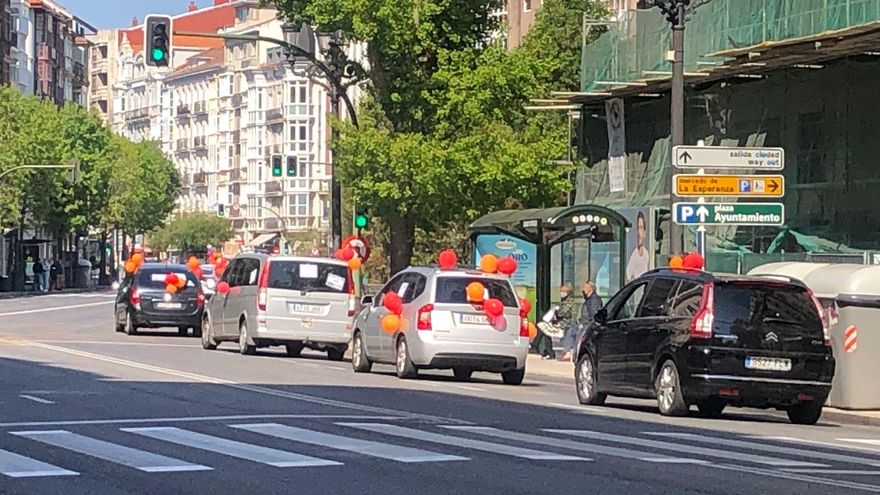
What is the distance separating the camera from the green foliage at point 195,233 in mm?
158750

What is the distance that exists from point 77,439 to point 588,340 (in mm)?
8987

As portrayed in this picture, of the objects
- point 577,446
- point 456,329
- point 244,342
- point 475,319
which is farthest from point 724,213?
point 577,446

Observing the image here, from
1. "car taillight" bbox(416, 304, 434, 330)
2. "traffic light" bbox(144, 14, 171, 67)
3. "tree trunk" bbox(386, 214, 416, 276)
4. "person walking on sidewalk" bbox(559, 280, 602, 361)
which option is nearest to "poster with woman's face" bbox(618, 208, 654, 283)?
"person walking on sidewalk" bbox(559, 280, 602, 361)

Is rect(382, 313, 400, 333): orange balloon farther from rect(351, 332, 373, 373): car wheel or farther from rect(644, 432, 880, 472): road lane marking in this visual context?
rect(644, 432, 880, 472): road lane marking

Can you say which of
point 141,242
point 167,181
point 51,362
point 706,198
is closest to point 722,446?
point 706,198

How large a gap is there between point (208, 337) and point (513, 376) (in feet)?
29.8

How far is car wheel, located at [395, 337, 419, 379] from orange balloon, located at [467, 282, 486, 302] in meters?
1.26

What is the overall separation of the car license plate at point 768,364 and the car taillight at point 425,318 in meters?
6.90

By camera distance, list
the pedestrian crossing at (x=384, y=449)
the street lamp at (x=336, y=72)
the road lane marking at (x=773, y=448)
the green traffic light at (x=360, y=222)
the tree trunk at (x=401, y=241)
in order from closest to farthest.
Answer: the pedestrian crossing at (x=384, y=449)
the road lane marking at (x=773, y=448)
the street lamp at (x=336, y=72)
the green traffic light at (x=360, y=222)
the tree trunk at (x=401, y=241)

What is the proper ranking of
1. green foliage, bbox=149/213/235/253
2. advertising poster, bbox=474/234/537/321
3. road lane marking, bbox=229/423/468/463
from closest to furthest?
road lane marking, bbox=229/423/468/463 → advertising poster, bbox=474/234/537/321 → green foliage, bbox=149/213/235/253

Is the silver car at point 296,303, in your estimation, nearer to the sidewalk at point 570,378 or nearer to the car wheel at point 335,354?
the car wheel at point 335,354

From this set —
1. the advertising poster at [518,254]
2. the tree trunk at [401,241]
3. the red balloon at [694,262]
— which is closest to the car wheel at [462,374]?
the red balloon at [694,262]

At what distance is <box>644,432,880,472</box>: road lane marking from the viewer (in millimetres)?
15273

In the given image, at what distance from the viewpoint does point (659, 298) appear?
2092cm
